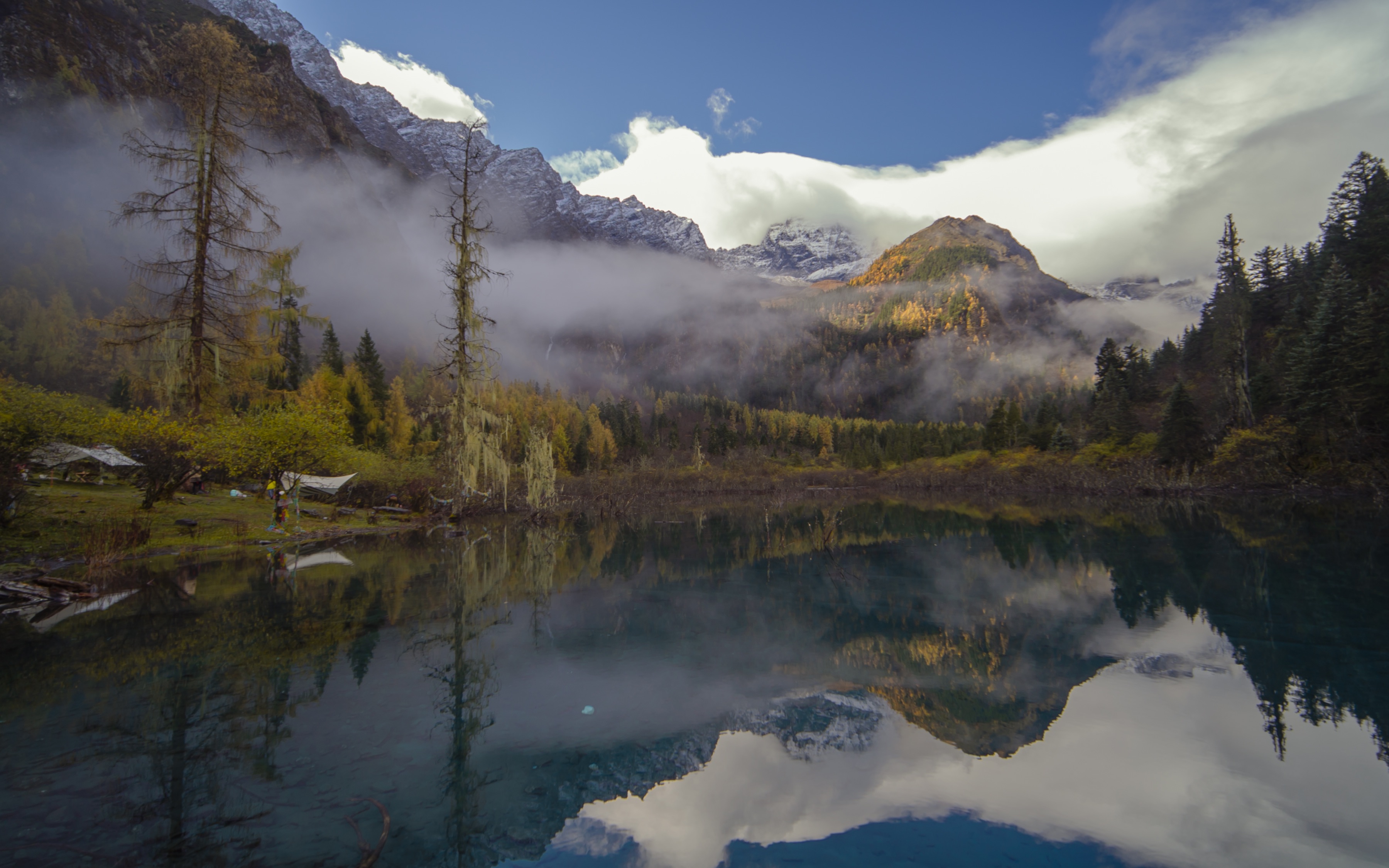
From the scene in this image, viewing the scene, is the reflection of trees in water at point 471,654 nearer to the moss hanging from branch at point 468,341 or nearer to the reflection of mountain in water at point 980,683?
the moss hanging from branch at point 468,341

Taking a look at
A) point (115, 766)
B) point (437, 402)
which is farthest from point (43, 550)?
point (115, 766)

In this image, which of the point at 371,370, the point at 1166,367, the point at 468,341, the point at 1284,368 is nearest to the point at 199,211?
the point at 468,341

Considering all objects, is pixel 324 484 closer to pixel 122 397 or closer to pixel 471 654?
pixel 122 397

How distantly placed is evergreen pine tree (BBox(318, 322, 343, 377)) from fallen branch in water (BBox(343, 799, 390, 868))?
6279cm

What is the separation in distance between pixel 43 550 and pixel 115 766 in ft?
51.0

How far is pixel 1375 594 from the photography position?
443 inches

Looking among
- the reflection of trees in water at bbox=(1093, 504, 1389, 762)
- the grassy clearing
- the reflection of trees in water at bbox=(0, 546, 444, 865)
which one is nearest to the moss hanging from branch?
the grassy clearing

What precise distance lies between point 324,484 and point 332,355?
3268 cm

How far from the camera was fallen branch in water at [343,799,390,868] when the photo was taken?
3.83 metres

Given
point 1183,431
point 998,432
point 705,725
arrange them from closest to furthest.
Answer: point 705,725 → point 1183,431 → point 998,432

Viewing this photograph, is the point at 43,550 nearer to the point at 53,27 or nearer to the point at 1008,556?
the point at 1008,556

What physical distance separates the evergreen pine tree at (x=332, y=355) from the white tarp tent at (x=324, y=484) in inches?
1091

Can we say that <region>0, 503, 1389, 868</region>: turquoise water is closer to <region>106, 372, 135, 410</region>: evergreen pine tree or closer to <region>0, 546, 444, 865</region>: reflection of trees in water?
<region>0, 546, 444, 865</region>: reflection of trees in water

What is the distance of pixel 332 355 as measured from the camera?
193ft
